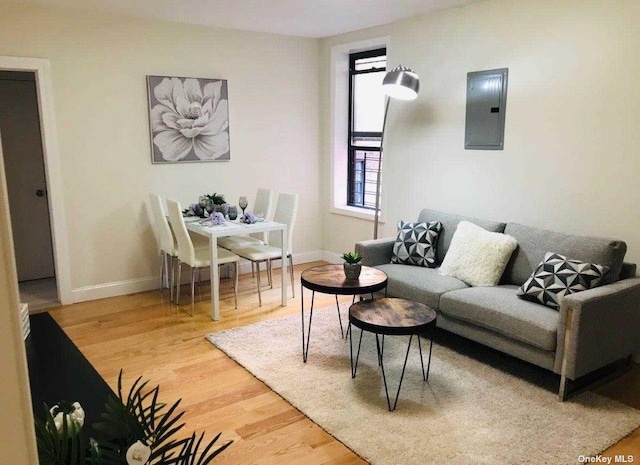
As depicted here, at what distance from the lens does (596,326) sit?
2828mm

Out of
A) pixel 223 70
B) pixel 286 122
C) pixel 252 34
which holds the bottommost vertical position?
pixel 286 122

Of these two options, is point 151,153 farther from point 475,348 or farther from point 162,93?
point 475,348

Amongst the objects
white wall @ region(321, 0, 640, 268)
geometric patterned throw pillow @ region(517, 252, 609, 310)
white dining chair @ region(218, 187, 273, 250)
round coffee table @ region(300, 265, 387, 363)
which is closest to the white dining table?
white dining chair @ region(218, 187, 273, 250)

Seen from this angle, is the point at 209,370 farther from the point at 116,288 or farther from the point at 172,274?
the point at 116,288

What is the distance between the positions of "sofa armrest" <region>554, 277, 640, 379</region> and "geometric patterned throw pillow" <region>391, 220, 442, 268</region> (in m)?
1.36

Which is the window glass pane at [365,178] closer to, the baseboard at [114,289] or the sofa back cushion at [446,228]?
the sofa back cushion at [446,228]

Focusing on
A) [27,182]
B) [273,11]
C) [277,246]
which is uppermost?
[273,11]

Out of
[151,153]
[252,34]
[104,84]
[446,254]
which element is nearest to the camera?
[446,254]

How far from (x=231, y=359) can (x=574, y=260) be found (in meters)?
2.33

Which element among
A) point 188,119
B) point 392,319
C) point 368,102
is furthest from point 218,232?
point 368,102

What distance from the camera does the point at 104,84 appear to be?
4.53m

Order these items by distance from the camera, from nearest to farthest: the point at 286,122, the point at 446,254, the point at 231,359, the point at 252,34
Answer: the point at 231,359 < the point at 446,254 < the point at 252,34 < the point at 286,122

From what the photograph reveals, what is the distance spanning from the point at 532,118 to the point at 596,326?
1.66 m

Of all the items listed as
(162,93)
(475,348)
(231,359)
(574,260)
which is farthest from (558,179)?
(162,93)
